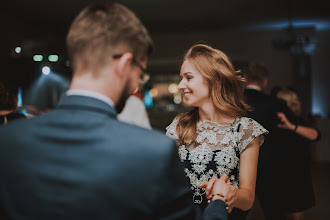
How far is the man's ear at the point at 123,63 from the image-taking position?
867 mm

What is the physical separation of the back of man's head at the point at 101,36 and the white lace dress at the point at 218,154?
0.98 metres

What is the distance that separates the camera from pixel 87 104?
0.86 metres

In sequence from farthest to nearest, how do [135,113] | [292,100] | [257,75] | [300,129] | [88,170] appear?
[135,113] < [292,100] < [257,75] < [300,129] < [88,170]

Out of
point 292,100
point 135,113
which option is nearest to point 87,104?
point 292,100

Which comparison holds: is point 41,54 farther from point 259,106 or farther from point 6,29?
point 259,106

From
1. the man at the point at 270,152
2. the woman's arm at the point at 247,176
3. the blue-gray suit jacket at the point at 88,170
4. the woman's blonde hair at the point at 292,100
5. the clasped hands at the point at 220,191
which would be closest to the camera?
the blue-gray suit jacket at the point at 88,170

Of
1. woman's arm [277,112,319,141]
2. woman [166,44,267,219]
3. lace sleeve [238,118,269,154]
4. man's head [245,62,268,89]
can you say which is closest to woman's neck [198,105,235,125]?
woman [166,44,267,219]

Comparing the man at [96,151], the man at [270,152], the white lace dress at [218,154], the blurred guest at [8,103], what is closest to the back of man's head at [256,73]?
the man at [270,152]

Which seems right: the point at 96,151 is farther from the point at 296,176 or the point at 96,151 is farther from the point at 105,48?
the point at 296,176

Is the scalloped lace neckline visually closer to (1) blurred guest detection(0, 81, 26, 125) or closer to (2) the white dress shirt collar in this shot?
(2) the white dress shirt collar

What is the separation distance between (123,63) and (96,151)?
0.77 ft

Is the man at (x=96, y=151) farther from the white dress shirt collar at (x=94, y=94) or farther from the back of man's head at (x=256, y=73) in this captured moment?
the back of man's head at (x=256, y=73)

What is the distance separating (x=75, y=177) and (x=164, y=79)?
31.2 ft

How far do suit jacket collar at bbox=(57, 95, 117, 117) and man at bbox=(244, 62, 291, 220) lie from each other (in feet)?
6.95
